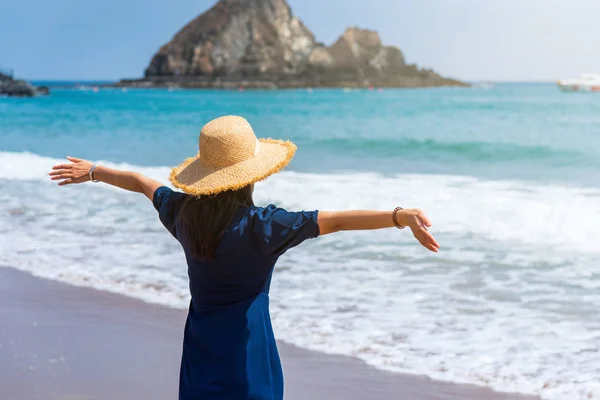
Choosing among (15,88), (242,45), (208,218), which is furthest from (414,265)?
(242,45)

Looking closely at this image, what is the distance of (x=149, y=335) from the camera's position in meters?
4.76

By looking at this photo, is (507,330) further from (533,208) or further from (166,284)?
(533,208)

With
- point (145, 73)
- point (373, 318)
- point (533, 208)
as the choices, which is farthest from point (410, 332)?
point (145, 73)

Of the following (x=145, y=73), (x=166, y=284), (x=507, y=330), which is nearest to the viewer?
(x=507, y=330)

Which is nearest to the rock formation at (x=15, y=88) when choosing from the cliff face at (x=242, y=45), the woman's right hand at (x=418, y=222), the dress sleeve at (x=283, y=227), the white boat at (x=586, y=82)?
the white boat at (x=586, y=82)

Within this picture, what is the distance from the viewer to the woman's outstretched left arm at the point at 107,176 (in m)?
2.47

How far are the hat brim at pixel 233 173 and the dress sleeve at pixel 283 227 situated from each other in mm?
111

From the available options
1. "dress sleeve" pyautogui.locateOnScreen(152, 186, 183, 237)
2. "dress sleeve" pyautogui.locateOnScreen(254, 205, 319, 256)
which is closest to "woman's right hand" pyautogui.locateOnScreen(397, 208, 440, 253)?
"dress sleeve" pyautogui.locateOnScreen(254, 205, 319, 256)

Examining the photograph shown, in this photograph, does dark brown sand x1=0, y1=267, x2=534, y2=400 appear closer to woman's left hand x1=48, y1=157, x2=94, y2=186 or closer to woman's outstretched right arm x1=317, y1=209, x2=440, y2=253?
woman's left hand x1=48, y1=157, x2=94, y2=186

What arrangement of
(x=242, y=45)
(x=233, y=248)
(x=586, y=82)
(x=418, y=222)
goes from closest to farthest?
(x=418, y=222), (x=233, y=248), (x=586, y=82), (x=242, y=45)

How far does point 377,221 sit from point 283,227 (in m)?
0.24

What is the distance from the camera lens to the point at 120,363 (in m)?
4.25

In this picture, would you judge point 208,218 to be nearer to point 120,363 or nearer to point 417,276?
point 120,363

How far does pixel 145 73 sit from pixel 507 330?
17421cm
